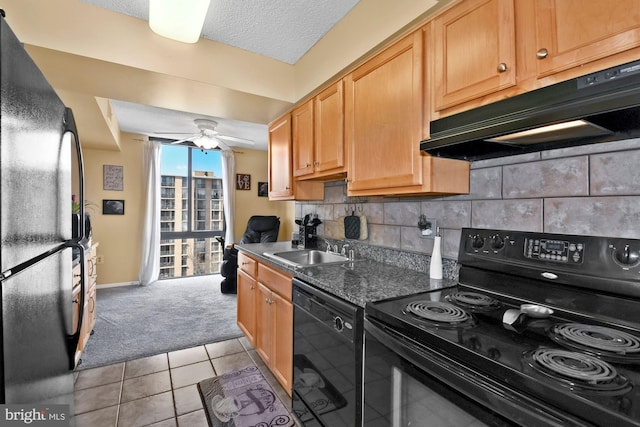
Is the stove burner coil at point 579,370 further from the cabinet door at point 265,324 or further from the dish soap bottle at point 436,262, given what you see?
the cabinet door at point 265,324

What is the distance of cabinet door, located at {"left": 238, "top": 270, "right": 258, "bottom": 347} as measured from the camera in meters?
2.43

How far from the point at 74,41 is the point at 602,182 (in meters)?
2.68

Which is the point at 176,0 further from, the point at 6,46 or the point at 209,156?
the point at 209,156

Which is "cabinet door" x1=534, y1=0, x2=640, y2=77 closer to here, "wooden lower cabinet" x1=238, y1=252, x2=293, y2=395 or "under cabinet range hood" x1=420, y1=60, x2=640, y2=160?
"under cabinet range hood" x1=420, y1=60, x2=640, y2=160

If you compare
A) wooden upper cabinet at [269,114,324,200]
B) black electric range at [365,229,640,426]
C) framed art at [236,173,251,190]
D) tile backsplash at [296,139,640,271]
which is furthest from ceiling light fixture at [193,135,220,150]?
black electric range at [365,229,640,426]

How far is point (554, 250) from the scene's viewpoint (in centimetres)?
113

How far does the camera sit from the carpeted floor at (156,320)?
8.60ft

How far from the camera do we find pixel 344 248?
230cm

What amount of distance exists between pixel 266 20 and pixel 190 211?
4186mm

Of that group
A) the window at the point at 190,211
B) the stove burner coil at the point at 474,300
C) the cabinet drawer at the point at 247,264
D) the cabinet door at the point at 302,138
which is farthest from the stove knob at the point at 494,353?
the window at the point at 190,211

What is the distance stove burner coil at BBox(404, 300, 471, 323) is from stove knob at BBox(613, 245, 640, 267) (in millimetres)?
536

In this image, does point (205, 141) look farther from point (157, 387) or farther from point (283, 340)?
point (283, 340)

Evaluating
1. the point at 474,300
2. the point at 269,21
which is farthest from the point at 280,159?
the point at 474,300

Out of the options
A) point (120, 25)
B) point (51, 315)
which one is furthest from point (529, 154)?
point (120, 25)
